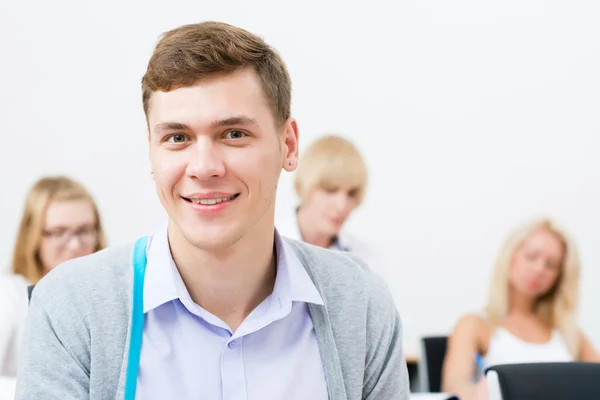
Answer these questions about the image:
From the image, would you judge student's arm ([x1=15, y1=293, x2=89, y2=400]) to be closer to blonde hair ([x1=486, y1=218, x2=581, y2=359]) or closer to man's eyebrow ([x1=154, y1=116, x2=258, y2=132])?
man's eyebrow ([x1=154, y1=116, x2=258, y2=132])

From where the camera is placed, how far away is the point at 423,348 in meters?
3.23

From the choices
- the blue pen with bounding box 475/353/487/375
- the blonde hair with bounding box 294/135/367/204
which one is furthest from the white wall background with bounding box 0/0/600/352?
the blue pen with bounding box 475/353/487/375

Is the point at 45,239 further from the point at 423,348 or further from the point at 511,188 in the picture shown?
the point at 511,188

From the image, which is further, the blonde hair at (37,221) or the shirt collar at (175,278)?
the blonde hair at (37,221)

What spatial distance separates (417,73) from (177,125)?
3.57 meters

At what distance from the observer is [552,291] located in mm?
3430

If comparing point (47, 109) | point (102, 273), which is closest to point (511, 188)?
point (47, 109)

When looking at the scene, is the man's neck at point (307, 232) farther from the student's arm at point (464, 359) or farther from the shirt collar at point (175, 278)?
the shirt collar at point (175, 278)

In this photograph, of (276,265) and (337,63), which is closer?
(276,265)

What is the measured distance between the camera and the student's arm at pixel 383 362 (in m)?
1.44

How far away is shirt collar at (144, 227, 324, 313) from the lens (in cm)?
133

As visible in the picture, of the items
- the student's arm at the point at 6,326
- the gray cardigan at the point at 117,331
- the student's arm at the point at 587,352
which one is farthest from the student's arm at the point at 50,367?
the student's arm at the point at 587,352

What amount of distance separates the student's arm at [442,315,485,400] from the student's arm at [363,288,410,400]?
1.60 m

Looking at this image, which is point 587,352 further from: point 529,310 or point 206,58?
point 206,58
